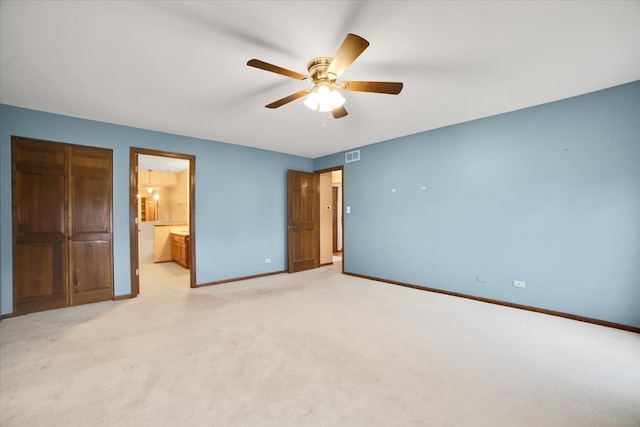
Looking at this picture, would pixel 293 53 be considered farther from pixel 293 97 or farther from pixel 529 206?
pixel 529 206

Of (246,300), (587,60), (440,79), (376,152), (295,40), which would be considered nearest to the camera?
(295,40)

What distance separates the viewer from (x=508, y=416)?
1.62m

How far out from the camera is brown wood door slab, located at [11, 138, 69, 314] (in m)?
3.26

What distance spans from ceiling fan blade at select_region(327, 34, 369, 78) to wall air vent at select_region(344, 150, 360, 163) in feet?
10.9

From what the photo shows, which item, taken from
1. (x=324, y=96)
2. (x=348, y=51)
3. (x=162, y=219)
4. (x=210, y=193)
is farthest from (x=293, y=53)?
(x=162, y=219)

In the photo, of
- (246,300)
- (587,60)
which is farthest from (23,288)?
(587,60)

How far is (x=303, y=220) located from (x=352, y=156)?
1770mm

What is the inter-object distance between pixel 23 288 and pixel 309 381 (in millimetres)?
3897

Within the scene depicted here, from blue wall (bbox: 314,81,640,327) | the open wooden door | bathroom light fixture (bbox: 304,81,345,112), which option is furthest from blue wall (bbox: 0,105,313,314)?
bathroom light fixture (bbox: 304,81,345,112)

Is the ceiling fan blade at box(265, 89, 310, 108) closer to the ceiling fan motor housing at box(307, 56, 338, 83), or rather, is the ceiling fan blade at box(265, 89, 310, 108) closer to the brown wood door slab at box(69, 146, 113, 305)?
the ceiling fan motor housing at box(307, 56, 338, 83)

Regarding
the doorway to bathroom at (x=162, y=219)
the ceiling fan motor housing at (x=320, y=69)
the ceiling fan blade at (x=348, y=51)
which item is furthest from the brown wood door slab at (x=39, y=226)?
the ceiling fan blade at (x=348, y=51)

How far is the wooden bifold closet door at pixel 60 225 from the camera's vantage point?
3.29 meters

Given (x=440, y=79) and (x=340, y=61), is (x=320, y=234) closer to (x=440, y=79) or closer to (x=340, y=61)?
(x=440, y=79)

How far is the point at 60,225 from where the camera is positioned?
351cm
